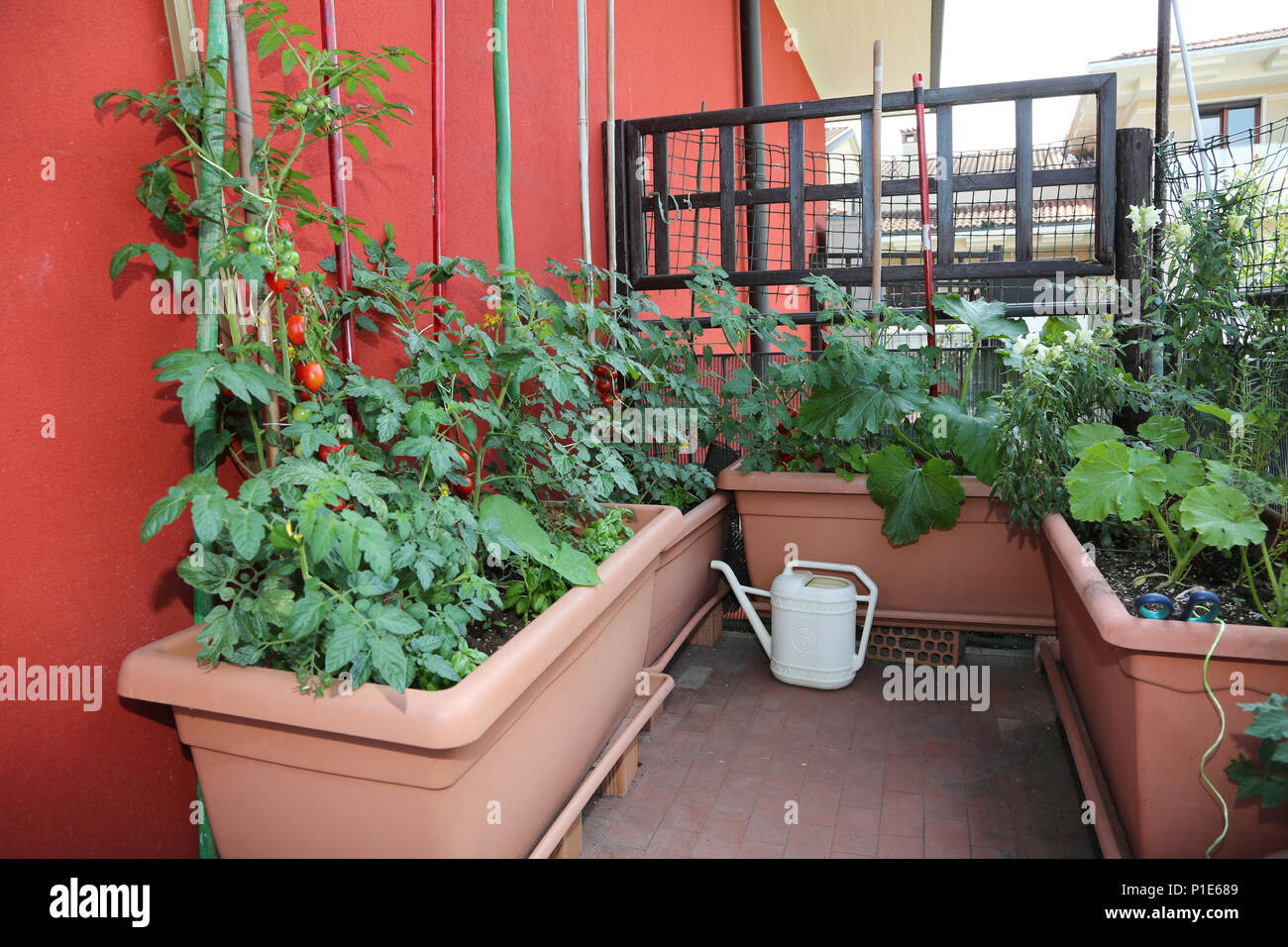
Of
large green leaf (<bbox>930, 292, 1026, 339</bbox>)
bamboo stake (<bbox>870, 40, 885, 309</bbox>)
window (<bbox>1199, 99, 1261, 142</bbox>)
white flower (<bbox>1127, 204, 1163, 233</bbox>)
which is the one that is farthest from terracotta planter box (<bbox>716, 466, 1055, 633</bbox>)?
window (<bbox>1199, 99, 1261, 142</bbox>)

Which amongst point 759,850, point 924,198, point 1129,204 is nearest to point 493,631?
point 759,850

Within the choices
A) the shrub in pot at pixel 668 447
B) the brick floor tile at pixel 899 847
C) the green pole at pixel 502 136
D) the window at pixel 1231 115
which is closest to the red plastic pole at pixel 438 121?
the green pole at pixel 502 136

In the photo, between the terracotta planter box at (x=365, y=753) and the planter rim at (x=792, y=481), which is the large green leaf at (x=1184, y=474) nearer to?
the planter rim at (x=792, y=481)

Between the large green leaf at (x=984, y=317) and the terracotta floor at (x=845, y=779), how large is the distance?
1125mm

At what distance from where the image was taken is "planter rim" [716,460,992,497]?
2869mm

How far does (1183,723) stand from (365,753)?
1.31 meters

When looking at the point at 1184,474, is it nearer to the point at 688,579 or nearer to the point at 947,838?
the point at 947,838

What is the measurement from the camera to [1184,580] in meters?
1.92

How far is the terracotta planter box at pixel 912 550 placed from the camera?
2.81 metres

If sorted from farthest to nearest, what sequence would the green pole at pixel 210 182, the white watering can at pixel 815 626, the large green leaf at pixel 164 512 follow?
the white watering can at pixel 815 626 < the green pole at pixel 210 182 < the large green leaf at pixel 164 512

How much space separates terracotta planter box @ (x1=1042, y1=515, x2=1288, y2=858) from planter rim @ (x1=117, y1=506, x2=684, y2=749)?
99 cm

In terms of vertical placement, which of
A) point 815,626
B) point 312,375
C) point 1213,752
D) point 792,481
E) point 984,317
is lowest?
point 815,626
